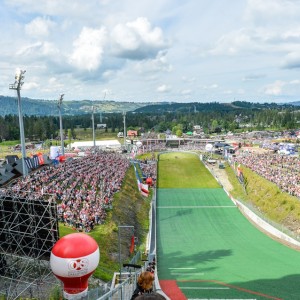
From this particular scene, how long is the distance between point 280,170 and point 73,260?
46.6 m

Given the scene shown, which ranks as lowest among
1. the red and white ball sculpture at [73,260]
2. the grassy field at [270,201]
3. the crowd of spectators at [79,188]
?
the grassy field at [270,201]

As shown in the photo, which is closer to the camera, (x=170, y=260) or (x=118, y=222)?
(x=170, y=260)

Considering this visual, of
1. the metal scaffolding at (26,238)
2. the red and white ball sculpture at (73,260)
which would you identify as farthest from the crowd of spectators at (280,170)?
the red and white ball sculpture at (73,260)

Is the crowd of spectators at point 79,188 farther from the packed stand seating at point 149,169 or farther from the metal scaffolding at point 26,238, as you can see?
the packed stand seating at point 149,169

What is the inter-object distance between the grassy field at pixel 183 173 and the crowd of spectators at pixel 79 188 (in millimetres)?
12030

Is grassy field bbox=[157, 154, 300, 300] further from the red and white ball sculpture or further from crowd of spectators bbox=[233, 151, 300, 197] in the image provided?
the red and white ball sculpture

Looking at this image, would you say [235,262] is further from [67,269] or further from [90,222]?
[67,269]

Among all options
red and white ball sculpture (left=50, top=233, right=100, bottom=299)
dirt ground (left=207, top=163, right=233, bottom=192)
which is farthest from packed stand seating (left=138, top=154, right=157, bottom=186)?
red and white ball sculpture (left=50, top=233, right=100, bottom=299)

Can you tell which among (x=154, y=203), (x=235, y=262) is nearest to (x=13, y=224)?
(x=235, y=262)

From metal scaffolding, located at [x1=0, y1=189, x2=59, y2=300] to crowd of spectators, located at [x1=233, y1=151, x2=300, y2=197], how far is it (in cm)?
2994

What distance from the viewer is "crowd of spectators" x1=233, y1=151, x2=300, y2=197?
A: 4195 centimetres

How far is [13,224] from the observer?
16.7m

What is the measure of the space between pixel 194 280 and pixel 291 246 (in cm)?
1086

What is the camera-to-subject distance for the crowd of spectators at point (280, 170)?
42.0 metres
